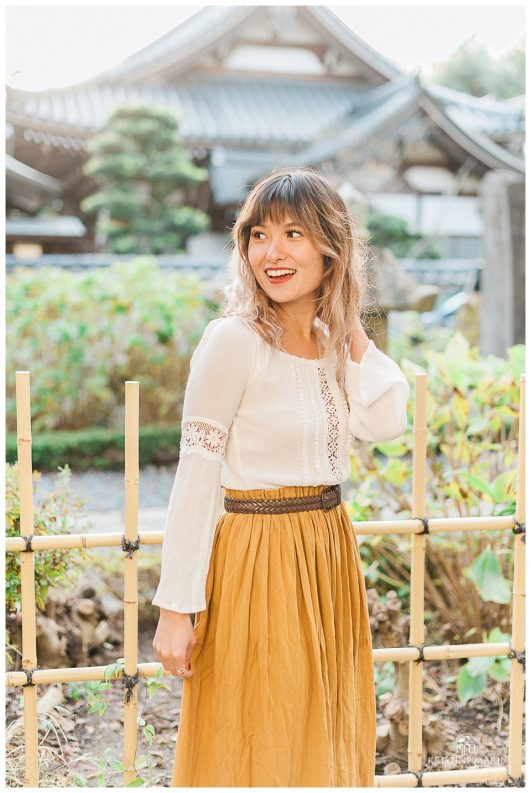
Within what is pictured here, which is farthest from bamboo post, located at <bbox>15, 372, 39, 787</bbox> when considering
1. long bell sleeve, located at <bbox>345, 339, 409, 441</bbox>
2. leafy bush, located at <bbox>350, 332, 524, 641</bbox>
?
leafy bush, located at <bbox>350, 332, 524, 641</bbox>

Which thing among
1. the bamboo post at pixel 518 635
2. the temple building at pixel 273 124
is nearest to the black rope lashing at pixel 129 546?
the bamboo post at pixel 518 635

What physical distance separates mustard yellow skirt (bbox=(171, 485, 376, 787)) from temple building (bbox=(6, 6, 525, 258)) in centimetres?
898

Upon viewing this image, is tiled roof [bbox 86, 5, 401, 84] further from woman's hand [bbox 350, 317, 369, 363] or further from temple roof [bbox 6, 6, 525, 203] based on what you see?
woman's hand [bbox 350, 317, 369, 363]

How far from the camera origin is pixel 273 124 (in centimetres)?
1264

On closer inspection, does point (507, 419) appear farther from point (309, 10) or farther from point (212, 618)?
point (309, 10)

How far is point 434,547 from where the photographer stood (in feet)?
8.56

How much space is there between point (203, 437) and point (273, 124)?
12.1 meters

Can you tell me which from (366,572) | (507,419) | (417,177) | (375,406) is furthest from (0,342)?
(417,177)

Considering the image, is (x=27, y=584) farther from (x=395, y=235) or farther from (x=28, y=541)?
(x=395, y=235)

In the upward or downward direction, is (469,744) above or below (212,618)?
below

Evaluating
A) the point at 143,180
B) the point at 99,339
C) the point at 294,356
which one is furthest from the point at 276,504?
the point at 143,180

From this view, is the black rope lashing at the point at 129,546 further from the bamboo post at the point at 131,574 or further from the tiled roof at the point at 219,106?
the tiled roof at the point at 219,106

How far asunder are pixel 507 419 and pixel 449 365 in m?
0.35

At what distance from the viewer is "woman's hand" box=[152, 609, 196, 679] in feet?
4.32
